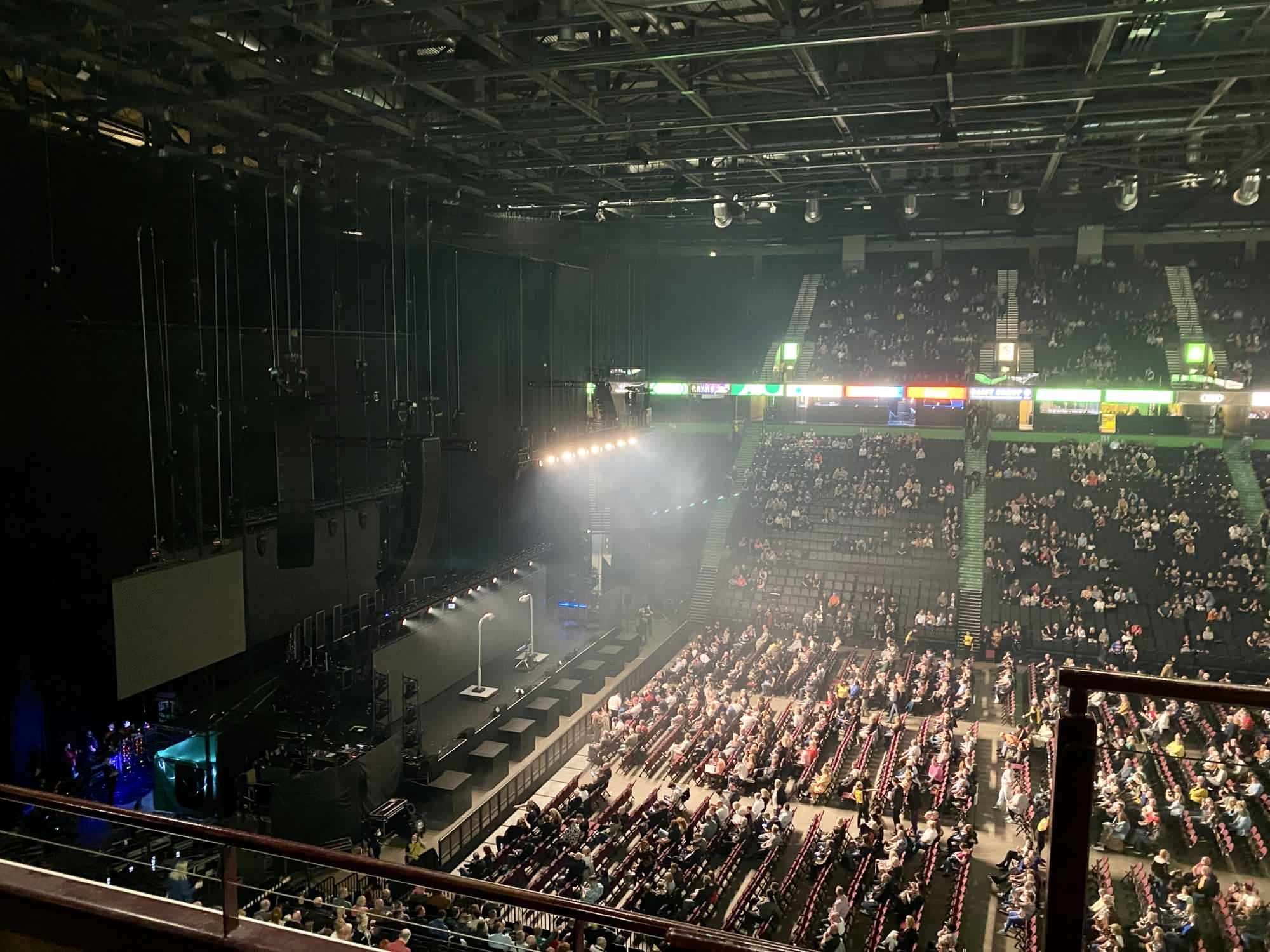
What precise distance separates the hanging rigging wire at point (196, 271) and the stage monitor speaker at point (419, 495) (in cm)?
254

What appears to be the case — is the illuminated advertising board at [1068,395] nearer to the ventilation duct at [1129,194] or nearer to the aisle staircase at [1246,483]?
the aisle staircase at [1246,483]

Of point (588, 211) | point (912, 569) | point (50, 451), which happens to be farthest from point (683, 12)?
point (912, 569)

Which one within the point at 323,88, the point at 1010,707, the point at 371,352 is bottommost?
the point at 1010,707

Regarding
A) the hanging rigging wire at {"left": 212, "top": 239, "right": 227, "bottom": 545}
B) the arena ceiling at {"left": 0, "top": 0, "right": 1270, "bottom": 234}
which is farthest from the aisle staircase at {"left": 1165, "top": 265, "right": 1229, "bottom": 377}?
the hanging rigging wire at {"left": 212, "top": 239, "right": 227, "bottom": 545}

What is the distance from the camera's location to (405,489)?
11.8 metres

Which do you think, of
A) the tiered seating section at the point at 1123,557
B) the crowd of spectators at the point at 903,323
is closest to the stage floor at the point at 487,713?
the tiered seating section at the point at 1123,557

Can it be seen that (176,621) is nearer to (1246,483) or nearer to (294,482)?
(294,482)

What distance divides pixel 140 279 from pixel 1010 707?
13853 millimetres

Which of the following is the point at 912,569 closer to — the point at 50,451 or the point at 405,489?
the point at 405,489

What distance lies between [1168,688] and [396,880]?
172 centimetres

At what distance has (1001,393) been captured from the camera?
80.8 feet

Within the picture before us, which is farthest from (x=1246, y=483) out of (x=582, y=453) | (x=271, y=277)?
(x=271, y=277)

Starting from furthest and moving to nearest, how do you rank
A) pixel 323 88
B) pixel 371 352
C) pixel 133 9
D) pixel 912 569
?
pixel 912 569, pixel 371 352, pixel 323 88, pixel 133 9

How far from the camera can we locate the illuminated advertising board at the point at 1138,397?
23.2 metres
